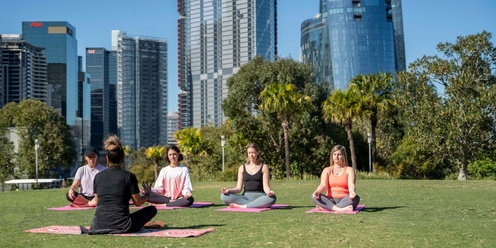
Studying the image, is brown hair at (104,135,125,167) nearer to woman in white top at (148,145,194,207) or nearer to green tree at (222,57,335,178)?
woman in white top at (148,145,194,207)

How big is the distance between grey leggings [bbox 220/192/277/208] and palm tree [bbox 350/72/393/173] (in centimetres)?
2870

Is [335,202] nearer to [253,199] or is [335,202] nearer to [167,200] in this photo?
[253,199]

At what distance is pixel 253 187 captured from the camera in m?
13.5

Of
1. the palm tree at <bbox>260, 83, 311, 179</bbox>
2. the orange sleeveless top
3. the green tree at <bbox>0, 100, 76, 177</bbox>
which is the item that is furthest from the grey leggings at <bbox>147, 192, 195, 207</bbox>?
the green tree at <bbox>0, 100, 76, 177</bbox>

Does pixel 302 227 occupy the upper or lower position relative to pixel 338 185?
lower

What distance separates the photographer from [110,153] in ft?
28.6

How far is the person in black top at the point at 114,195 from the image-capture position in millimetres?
8703

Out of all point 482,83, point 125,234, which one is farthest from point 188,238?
point 482,83

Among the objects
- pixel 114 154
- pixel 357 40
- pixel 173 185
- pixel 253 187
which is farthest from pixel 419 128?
pixel 357 40

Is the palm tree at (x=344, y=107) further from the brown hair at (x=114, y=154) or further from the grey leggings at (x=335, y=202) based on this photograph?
the brown hair at (x=114, y=154)

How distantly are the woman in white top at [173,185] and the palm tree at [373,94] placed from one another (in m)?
28.3

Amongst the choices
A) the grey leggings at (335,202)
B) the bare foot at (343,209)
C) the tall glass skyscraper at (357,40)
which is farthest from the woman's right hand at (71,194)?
the tall glass skyscraper at (357,40)

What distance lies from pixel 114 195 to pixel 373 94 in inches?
1406

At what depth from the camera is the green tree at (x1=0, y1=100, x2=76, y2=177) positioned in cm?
6419
